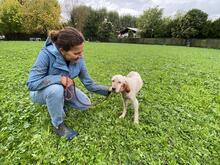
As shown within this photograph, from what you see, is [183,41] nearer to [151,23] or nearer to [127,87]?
[151,23]

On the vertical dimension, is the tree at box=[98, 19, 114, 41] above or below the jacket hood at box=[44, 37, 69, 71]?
below

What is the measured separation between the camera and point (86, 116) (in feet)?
10.5

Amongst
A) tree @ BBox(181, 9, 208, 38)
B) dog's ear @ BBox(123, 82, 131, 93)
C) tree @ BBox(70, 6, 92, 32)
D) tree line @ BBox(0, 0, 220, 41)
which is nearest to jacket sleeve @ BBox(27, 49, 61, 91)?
dog's ear @ BBox(123, 82, 131, 93)

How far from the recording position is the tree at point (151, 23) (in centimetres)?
4303

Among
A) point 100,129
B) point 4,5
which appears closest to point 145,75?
point 100,129

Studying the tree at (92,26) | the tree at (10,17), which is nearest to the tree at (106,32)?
the tree at (92,26)

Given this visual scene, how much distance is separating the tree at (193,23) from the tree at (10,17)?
24.5 metres

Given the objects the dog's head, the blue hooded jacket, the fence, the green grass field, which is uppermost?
the blue hooded jacket

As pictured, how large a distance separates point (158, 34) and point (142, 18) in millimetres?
7943

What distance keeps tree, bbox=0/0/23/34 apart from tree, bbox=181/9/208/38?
2450 centimetres

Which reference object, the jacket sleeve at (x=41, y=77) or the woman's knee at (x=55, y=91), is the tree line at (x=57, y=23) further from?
the woman's knee at (x=55, y=91)

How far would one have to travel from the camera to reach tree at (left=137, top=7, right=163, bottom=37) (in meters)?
43.0

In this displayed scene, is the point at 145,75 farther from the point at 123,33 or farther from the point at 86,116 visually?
the point at 123,33

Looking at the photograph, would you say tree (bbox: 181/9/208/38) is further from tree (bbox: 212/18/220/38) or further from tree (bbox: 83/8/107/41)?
tree (bbox: 83/8/107/41)
